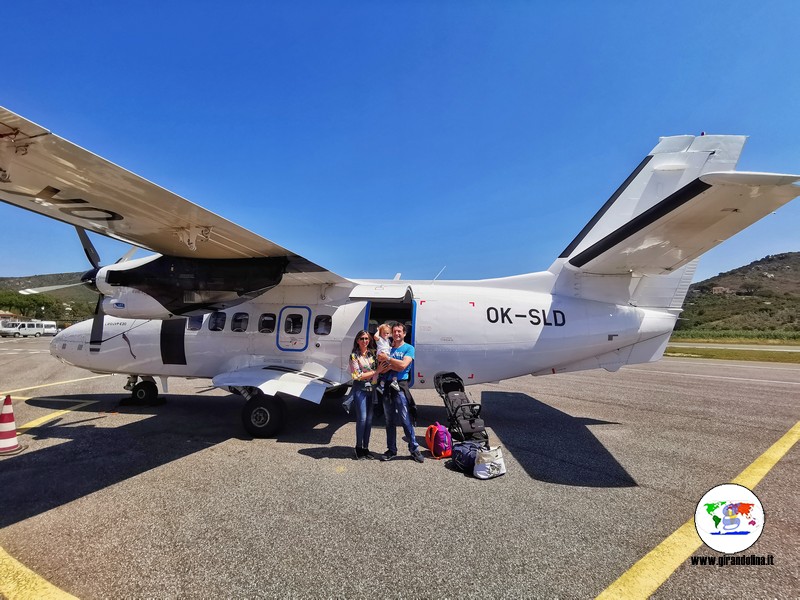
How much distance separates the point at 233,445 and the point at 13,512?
2.41 m

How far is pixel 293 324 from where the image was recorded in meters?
7.32

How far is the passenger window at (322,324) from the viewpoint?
7.21 m

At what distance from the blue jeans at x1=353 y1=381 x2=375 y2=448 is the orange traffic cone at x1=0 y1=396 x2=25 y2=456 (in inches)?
187

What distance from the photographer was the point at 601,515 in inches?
141

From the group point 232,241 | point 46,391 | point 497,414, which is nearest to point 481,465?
point 497,414

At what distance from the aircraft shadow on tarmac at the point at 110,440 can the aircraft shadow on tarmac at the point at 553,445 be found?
10.1ft

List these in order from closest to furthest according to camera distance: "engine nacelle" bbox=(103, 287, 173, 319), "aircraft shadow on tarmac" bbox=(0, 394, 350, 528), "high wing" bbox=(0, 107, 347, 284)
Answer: "high wing" bbox=(0, 107, 347, 284)
"aircraft shadow on tarmac" bbox=(0, 394, 350, 528)
"engine nacelle" bbox=(103, 287, 173, 319)

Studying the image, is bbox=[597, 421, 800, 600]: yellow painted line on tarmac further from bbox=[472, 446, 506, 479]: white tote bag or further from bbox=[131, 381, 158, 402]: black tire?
bbox=[131, 381, 158, 402]: black tire

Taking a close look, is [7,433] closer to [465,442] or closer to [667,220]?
[465,442]

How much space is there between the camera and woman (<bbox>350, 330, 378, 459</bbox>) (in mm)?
5043

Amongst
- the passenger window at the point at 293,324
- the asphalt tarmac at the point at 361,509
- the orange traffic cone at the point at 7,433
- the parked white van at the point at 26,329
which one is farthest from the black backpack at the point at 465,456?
the parked white van at the point at 26,329

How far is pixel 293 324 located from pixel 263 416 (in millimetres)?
1895

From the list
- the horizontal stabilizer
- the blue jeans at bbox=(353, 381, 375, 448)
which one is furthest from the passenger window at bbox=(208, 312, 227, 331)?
the horizontal stabilizer

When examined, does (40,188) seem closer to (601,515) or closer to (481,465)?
(481,465)
